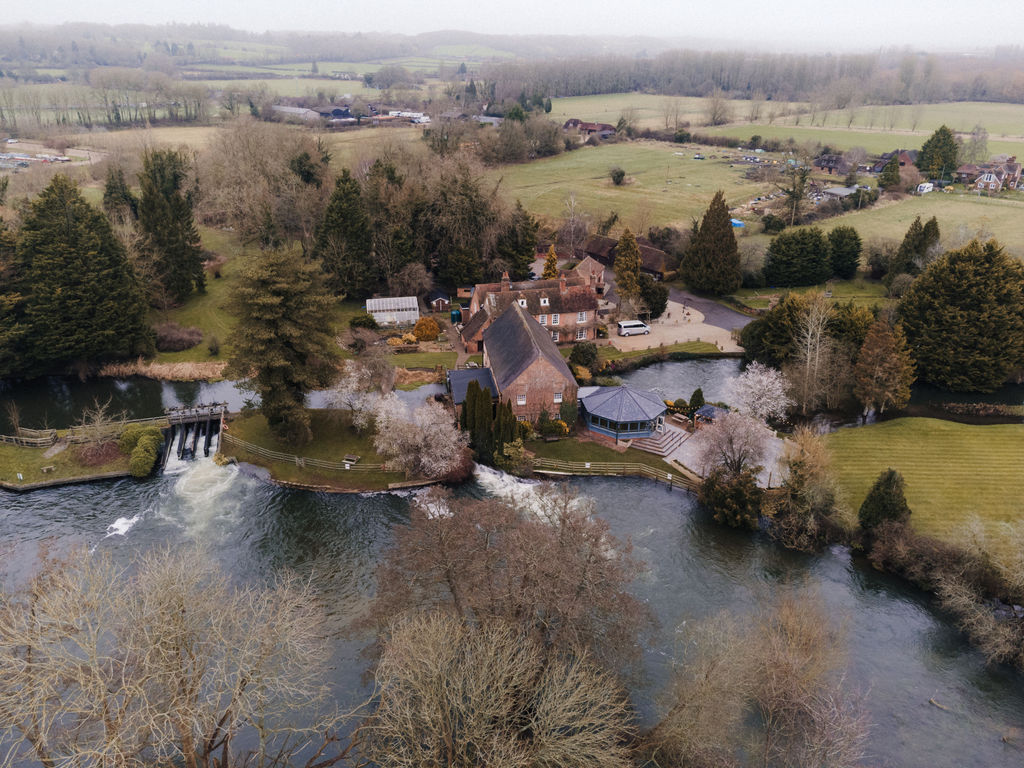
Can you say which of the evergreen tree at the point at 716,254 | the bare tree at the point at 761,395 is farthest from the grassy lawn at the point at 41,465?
the evergreen tree at the point at 716,254

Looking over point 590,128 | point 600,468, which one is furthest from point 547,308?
point 590,128

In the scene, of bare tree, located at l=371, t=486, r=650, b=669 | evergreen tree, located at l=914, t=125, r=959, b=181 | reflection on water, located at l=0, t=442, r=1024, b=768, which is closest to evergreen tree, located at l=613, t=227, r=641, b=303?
reflection on water, located at l=0, t=442, r=1024, b=768

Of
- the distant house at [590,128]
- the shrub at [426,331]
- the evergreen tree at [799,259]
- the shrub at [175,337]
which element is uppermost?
the distant house at [590,128]

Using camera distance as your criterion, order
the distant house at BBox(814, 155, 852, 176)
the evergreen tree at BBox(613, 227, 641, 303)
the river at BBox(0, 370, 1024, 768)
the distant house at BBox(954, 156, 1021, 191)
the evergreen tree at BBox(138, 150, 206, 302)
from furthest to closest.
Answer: the distant house at BBox(814, 155, 852, 176), the distant house at BBox(954, 156, 1021, 191), the evergreen tree at BBox(613, 227, 641, 303), the evergreen tree at BBox(138, 150, 206, 302), the river at BBox(0, 370, 1024, 768)

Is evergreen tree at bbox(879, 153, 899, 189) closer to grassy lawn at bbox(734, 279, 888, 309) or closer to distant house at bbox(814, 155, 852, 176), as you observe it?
distant house at bbox(814, 155, 852, 176)

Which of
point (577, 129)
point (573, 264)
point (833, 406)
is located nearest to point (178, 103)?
point (577, 129)

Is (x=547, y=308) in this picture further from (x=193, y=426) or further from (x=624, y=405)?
(x=193, y=426)

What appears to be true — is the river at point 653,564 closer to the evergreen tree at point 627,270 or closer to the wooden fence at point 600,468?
the wooden fence at point 600,468

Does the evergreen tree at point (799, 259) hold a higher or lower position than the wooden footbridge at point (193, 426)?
higher
